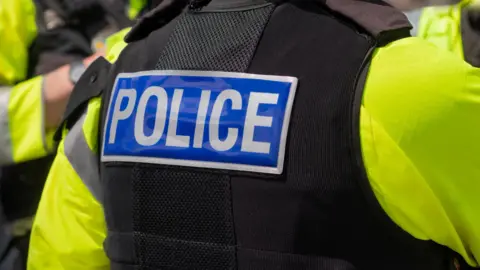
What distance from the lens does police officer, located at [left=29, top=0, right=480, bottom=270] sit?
0.87 meters

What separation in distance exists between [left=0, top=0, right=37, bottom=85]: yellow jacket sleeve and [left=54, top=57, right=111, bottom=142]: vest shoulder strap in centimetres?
47

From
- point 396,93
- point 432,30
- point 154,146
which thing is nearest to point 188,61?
point 154,146

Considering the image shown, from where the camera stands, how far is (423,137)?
2.82 ft

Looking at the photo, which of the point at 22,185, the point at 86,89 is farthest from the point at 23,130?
the point at 86,89

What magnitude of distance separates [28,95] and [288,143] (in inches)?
30.9

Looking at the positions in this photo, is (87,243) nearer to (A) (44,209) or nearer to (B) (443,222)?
(A) (44,209)

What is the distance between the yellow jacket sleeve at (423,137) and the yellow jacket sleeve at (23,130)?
32.9 inches

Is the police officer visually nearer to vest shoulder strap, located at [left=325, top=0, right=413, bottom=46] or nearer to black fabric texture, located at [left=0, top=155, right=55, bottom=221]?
vest shoulder strap, located at [left=325, top=0, right=413, bottom=46]

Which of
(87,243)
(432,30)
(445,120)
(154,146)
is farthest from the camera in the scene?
(432,30)

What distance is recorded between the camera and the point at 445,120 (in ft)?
2.82

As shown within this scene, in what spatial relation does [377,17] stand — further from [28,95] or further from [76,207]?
[28,95]

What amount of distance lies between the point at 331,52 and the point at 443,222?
0.24 metres

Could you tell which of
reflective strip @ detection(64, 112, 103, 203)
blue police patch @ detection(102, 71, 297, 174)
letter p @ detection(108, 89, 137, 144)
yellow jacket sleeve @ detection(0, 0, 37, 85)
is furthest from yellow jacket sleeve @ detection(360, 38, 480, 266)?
yellow jacket sleeve @ detection(0, 0, 37, 85)

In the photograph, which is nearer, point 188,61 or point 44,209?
Result: point 188,61
